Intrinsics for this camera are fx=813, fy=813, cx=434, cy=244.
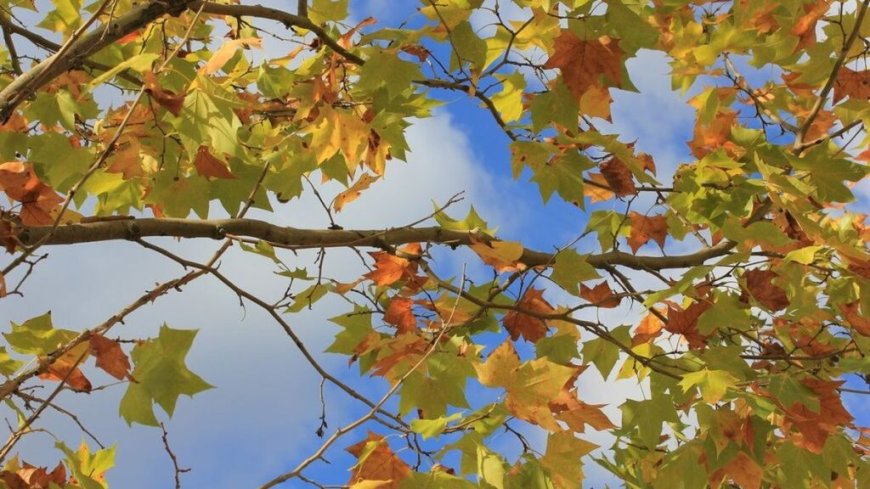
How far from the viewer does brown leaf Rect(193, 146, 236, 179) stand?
2.63 m

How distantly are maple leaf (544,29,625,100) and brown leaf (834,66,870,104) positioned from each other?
69.4 inches

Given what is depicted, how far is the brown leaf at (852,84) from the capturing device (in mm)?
3811

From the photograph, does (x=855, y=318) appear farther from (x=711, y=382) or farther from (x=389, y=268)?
(x=389, y=268)

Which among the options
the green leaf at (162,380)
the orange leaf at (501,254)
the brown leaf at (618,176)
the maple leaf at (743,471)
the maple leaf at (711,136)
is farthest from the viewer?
the maple leaf at (711,136)

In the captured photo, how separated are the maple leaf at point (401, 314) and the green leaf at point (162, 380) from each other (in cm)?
95

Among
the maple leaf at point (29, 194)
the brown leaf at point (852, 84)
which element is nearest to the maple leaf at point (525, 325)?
the maple leaf at point (29, 194)

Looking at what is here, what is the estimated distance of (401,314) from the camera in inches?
120

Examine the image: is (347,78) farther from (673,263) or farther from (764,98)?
(764,98)

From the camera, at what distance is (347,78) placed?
3477 millimetres

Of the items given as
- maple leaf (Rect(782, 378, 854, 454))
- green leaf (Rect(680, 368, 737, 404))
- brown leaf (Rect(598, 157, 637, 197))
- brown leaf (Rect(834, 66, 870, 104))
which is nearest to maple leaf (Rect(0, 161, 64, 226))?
brown leaf (Rect(598, 157, 637, 197))

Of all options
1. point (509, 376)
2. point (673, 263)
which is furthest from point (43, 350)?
point (673, 263)

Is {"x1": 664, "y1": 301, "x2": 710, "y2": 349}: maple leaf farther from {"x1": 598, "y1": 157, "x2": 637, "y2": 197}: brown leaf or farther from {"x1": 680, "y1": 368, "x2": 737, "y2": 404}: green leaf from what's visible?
{"x1": 680, "y1": 368, "x2": 737, "y2": 404}: green leaf

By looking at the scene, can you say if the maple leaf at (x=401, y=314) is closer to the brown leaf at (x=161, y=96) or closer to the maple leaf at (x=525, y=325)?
the maple leaf at (x=525, y=325)

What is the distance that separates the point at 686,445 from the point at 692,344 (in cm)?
52
